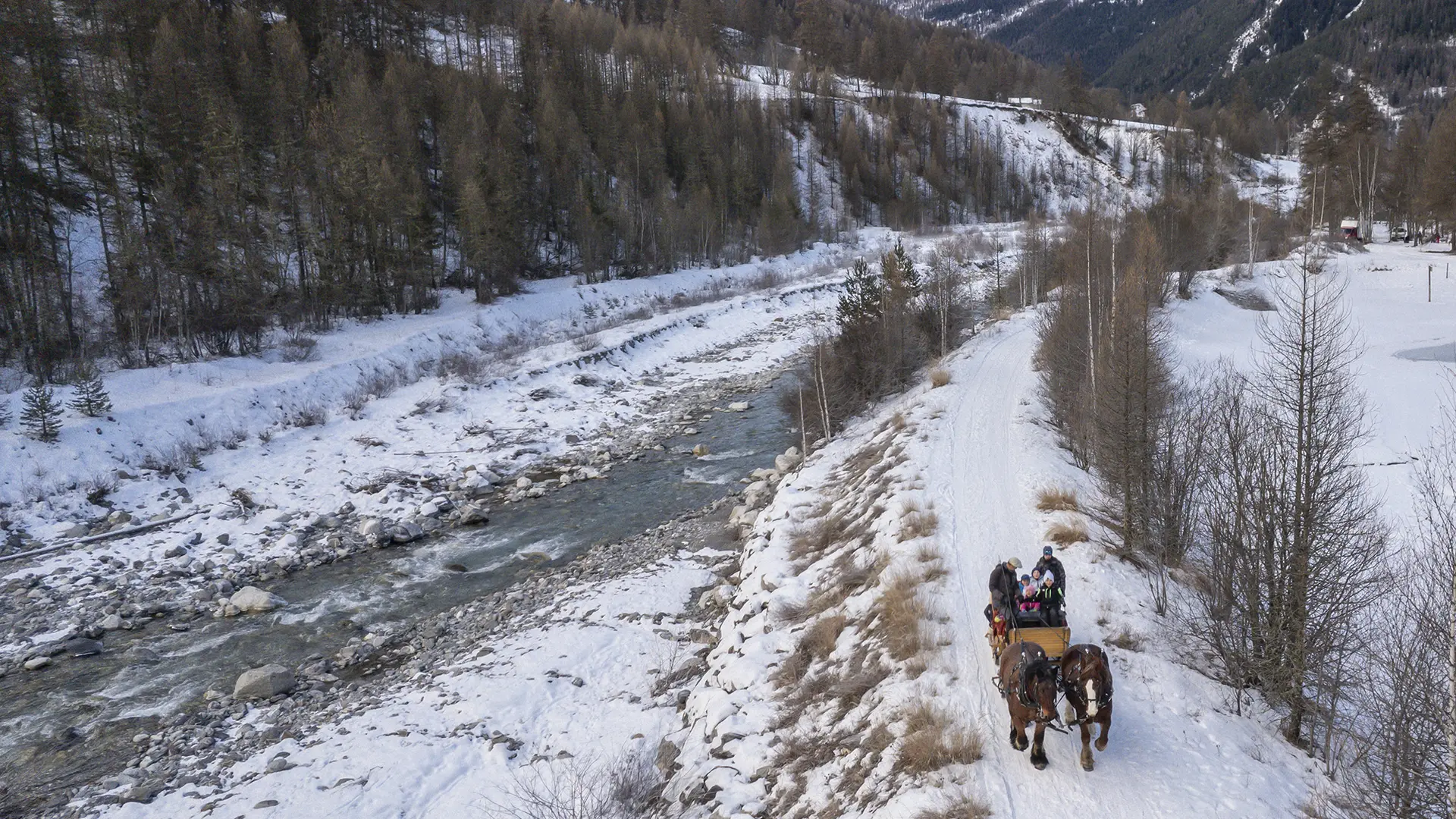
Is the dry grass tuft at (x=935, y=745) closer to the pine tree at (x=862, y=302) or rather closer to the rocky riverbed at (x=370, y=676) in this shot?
the rocky riverbed at (x=370, y=676)

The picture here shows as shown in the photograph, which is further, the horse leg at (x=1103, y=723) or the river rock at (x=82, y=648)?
the river rock at (x=82, y=648)

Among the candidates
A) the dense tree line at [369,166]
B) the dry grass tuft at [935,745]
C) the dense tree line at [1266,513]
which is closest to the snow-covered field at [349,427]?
the dense tree line at [369,166]

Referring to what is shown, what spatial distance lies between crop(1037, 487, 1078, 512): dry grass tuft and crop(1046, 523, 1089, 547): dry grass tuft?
3.37 ft

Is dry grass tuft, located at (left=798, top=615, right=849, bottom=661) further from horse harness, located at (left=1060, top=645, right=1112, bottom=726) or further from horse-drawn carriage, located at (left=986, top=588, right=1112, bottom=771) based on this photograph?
horse harness, located at (left=1060, top=645, right=1112, bottom=726)

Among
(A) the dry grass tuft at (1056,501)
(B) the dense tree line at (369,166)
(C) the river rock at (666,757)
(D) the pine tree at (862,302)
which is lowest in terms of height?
(C) the river rock at (666,757)

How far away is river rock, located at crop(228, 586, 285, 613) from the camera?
1709 cm

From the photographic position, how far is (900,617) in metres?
11.5

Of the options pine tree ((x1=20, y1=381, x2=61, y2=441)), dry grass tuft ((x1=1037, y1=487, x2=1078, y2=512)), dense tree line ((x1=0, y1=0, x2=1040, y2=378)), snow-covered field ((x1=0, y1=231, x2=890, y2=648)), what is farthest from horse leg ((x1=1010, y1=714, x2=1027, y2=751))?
dense tree line ((x1=0, y1=0, x2=1040, y2=378))

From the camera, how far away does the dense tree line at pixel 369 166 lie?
3011cm

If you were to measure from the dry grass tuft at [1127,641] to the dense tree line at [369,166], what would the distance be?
3369 cm

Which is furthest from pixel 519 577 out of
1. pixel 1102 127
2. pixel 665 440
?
pixel 1102 127

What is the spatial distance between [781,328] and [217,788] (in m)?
43.3

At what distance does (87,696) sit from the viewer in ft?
45.0

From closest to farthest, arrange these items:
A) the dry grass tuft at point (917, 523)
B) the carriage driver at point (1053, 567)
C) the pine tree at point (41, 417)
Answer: the carriage driver at point (1053, 567) → the dry grass tuft at point (917, 523) → the pine tree at point (41, 417)
